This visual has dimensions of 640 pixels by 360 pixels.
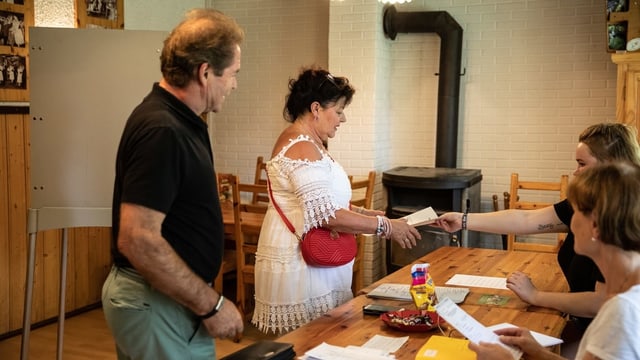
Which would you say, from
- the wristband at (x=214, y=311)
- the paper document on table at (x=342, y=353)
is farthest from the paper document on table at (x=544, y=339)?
the wristband at (x=214, y=311)

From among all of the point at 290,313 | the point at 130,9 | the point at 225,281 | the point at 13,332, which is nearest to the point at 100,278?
the point at 13,332

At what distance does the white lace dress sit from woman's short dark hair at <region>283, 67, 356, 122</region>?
0.54ft

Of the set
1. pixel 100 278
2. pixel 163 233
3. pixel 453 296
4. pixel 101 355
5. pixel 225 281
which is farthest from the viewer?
pixel 225 281

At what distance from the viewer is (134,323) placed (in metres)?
1.73

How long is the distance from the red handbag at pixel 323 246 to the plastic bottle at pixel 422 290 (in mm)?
409

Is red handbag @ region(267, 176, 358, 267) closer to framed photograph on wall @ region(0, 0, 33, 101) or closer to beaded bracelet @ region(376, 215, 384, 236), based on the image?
beaded bracelet @ region(376, 215, 384, 236)

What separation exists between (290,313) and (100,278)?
9.03 feet

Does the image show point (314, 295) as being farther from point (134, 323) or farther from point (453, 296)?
point (134, 323)

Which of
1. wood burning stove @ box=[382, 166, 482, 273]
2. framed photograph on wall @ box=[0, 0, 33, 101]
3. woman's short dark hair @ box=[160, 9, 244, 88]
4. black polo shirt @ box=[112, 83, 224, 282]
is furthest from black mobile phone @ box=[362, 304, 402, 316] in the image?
framed photograph on wall @ box=[0, 0, 33, 101]

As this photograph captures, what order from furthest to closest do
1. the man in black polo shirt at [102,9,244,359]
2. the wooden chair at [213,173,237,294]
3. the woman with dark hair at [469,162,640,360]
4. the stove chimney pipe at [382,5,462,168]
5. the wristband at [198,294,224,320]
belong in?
the stove chimney pipe at [382,5,462,168] → the wooden chair at [213,173,237,294] → the wristband at [198,294,224,320] → the man in black polo shirt at [102,9,244,359] → the woman with dark hair at [469,162,640,360]

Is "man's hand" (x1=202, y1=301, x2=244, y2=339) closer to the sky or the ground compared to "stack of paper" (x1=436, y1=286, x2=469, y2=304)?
closer to the sky

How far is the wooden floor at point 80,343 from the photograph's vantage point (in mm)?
4039

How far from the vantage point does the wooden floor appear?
404 cm

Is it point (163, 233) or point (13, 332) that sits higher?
point (163, 233)
